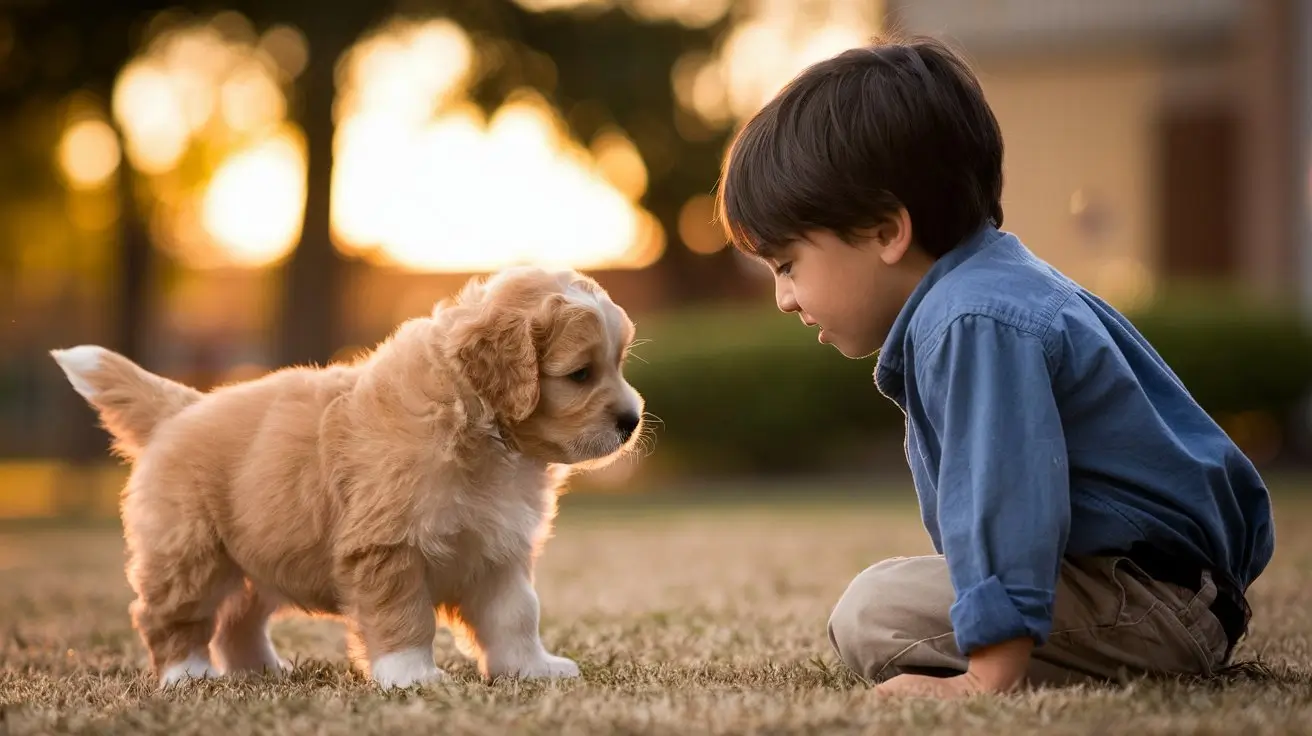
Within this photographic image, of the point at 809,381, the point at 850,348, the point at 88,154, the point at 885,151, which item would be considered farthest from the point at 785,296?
the point at 88,154

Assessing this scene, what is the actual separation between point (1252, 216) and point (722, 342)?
5453 mm

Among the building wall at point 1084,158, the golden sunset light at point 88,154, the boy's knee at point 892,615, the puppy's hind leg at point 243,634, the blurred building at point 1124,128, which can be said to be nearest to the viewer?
the boy's knee at point 892,615

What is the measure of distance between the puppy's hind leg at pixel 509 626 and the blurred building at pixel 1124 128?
1146cm

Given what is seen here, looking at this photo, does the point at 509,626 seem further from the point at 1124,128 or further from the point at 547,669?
the point at 1124,128

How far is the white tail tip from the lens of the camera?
3266mm

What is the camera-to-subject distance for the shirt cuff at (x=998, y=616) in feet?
7.31

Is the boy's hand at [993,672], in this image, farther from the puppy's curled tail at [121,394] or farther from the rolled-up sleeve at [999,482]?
the puppy's curled tail at [121,394]

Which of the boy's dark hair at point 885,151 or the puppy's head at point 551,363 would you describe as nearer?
the boy's dark hair at point 885,151

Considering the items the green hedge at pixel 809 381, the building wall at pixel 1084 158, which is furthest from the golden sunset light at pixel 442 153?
the building wall at pixel 1084 158

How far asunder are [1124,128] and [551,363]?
12.5 meters

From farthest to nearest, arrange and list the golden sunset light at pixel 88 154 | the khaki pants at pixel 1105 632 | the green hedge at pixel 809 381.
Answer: the golden sunset light at pixel 88 154 → the green hedge at pixel 809 381 → the khaki pants at pixel 1105 632

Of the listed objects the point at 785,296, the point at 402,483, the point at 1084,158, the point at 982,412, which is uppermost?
the point at 1084,158

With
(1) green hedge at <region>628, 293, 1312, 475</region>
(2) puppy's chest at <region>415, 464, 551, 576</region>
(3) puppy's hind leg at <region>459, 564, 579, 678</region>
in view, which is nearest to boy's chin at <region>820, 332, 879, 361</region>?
(2) puppy's chest at <region>415, 464, 551, 576</region>

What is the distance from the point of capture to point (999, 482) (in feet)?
7.40
